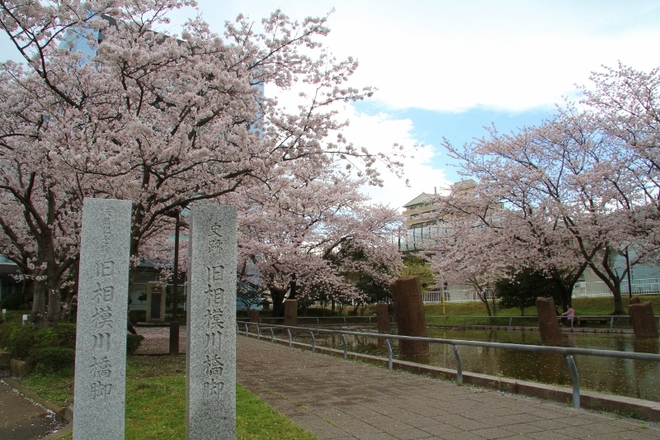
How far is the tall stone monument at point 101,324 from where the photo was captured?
15.9 feet

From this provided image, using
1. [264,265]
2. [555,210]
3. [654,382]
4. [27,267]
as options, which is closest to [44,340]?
[27,267]

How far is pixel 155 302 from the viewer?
1238 inches

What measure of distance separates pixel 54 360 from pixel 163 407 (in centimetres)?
475

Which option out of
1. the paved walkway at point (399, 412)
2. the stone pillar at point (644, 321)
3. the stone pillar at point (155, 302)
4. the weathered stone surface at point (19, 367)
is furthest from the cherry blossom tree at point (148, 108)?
the stone pillar at point (155, 302)

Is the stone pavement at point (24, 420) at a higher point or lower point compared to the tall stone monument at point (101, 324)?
lower

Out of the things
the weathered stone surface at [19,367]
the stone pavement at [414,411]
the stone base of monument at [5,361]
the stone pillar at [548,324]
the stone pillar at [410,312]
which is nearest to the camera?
the stone pavement at [414,411]

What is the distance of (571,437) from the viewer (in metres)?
5.05

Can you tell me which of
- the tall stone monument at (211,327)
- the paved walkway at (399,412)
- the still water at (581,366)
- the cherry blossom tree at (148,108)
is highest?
the cherry blossom tree at (148,108)

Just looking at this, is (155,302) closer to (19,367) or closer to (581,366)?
(19,367)

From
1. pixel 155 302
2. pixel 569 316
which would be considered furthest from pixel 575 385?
pixel 155 302

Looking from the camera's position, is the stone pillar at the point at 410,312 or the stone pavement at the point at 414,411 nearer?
the stone pavement at the point at 414,411

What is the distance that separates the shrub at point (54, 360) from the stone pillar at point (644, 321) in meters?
16.5

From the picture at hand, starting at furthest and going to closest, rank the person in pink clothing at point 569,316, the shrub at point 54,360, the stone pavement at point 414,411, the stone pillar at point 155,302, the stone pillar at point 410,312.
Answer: the stone pillar at point 155,302, the person in pink clothing at point 569,316, the stone pillar at point 410,312, the shrub at point 54,360, the stone pavement at point 414,411

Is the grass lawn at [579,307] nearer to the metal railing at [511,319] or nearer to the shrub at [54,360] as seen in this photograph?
the metal railing at [511,319]
